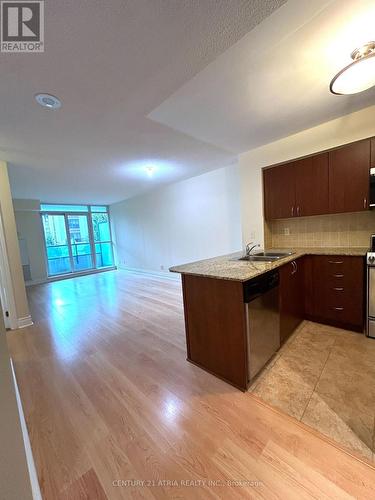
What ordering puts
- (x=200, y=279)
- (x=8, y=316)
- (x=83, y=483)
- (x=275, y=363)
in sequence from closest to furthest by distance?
(x=83, y=483), (x=200, y=279), (x=275, y=363), (x=8, y=316)

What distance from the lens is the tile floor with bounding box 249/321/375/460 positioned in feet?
4.32

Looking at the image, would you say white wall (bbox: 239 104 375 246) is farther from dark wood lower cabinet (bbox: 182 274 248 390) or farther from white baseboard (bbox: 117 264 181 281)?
white baseboard (bbox: 117 264 181 281)

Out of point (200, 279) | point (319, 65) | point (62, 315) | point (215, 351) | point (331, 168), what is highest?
point (319, 65)

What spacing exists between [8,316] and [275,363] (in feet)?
12.7

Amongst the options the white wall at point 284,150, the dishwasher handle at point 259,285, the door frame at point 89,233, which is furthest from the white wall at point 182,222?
the dishwasher handle at point 259,285

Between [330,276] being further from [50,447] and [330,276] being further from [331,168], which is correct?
[50,447]

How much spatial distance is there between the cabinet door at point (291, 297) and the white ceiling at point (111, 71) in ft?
6.32

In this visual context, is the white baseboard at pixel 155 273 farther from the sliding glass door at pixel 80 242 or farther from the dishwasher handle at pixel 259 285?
the dishwasher handle at pixel 259 285

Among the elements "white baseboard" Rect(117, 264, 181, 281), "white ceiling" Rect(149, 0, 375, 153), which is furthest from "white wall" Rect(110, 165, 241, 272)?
"white ceiling" Rect(149, 0, 375, 153)

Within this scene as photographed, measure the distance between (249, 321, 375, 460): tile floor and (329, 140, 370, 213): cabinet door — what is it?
5.08 feet

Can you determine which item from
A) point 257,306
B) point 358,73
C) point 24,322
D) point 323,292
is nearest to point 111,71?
point 358,73

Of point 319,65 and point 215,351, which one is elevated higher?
point 319,65

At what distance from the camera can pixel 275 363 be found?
198cm

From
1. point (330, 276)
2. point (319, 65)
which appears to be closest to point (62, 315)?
point (330, 276)
